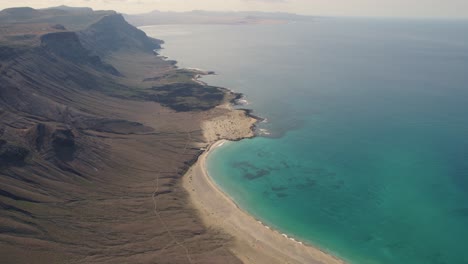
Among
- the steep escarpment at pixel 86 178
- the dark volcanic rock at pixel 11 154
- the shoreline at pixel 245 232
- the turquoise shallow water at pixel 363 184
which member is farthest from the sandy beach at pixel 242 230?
the dark volcanic rock at pixel 11 154

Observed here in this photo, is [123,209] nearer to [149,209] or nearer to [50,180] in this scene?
[149,209]

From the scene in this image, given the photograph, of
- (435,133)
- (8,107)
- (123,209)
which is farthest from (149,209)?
(435,133)

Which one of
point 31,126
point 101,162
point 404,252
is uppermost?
point 31,126

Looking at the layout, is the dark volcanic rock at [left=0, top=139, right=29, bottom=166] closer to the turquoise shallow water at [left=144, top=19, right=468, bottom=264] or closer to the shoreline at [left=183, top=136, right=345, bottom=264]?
the shoreline at [left=183, top=136, right=345, bottom=264]

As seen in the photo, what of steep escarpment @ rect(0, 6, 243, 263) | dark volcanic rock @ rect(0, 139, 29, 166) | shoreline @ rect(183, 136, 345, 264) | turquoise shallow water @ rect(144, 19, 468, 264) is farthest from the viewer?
dark volcanic rock @ rect(0, 139, 29, 166)

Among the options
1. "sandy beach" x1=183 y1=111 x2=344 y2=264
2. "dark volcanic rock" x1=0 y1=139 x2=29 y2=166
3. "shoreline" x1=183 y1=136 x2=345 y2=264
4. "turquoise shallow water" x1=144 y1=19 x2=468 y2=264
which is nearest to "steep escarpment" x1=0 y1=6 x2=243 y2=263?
"dark volcanic rock" x1=0 y1=139 x2=29 y2=166

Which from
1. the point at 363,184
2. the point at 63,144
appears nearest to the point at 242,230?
the point at 363,184

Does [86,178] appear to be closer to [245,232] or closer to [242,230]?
[242,230]

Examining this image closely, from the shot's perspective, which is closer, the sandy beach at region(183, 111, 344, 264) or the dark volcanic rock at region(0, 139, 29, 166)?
the sandy beach at region(183, 111, 344, 264)
